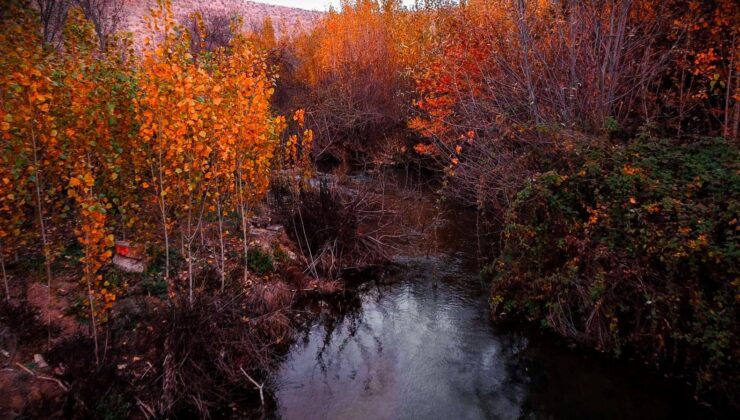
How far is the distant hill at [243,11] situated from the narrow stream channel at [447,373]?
125ft

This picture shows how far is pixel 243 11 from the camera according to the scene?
5172 centimetres

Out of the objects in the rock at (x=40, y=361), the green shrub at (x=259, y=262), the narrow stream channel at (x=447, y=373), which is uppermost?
the green shrub at (x=259, y=262)

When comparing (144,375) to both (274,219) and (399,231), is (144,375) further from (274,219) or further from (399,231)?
(399,231)

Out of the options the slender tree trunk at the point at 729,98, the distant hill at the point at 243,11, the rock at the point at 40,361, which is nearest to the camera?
the rock at the point at 40,361

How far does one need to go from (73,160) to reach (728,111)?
31.3 feet

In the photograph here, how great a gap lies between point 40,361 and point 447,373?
475 centimetres

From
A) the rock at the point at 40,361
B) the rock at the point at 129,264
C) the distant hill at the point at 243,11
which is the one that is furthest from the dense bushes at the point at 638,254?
the distant hill at the point at 243,11

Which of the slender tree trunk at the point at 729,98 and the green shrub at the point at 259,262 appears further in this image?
the green shrub at the point at 259,262

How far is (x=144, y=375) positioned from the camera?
478 centimetres

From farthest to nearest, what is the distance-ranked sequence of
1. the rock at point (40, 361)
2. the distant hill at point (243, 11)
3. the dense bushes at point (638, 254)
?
the distant hill at point (243, 11)
the dense bushes at point (638, 254)
the rock at point (40, 361)

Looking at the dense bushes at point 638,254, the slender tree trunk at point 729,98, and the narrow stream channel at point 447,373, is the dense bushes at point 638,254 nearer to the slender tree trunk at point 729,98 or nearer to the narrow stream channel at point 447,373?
the narrow stream channel at point 447,373

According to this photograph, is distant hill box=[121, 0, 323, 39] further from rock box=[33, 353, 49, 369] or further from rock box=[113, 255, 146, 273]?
rock box=[33, 353, 49, 369]

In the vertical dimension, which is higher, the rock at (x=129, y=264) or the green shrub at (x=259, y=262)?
the rock at (x=129, y=264)

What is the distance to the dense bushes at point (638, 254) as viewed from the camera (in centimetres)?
494
